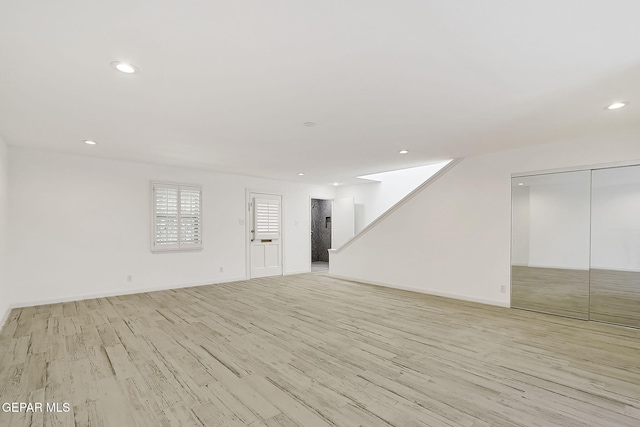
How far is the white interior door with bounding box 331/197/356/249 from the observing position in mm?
9016

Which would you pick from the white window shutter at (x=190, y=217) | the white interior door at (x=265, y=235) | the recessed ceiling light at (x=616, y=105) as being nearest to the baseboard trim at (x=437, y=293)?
the white interior door at (x=265, y=235)

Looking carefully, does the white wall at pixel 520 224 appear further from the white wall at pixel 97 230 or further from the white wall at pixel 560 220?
the white wall at pixel 97 230

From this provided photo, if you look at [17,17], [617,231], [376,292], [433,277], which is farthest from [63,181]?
[617,231]

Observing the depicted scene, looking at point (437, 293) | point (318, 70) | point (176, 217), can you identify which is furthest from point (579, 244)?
point (176, 217)

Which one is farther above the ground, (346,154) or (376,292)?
(346,154)

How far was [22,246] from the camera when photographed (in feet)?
15.6

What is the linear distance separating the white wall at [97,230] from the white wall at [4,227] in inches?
9.1

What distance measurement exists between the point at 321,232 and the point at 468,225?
6526 millimetres

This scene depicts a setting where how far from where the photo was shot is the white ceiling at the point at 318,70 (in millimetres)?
1674

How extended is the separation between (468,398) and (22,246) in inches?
252

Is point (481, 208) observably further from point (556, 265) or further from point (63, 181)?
point (63, 181)

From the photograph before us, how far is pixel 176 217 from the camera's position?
6285 mm

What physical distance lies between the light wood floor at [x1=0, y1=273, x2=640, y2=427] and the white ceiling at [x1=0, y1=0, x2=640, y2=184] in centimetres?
→ 249

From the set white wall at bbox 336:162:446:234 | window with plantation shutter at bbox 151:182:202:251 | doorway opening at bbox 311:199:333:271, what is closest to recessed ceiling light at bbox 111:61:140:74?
window with plantation shutter at bbox 151:182:202:251
